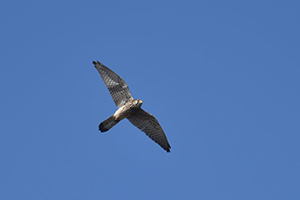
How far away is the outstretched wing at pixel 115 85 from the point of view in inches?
920

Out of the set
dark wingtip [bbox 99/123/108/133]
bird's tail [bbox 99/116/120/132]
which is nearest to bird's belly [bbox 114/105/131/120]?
bird's tail [bbox 99/116/120/132]

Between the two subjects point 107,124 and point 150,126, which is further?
point 150,126

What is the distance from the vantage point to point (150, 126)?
2447 centimetres

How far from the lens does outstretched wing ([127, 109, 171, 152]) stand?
24.1m

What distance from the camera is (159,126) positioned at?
958 inches

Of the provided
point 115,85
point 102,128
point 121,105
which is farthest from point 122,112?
point 115,85

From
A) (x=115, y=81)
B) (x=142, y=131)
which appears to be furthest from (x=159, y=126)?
(x=115, y=81)

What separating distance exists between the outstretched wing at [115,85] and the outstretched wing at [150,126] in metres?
0.88

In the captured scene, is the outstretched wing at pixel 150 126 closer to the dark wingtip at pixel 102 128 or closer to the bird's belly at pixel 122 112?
the bird's belly at pixel 122 112

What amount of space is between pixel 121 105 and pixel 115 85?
3.08ft

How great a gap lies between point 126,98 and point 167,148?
10.7 feet

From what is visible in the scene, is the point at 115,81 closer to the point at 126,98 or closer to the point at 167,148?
the point at 126,98

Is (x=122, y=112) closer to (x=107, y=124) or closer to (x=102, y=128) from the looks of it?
(x=107, y=124)

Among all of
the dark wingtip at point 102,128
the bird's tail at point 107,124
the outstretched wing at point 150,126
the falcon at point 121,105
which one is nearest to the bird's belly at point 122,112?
the falcon at point 121,105
